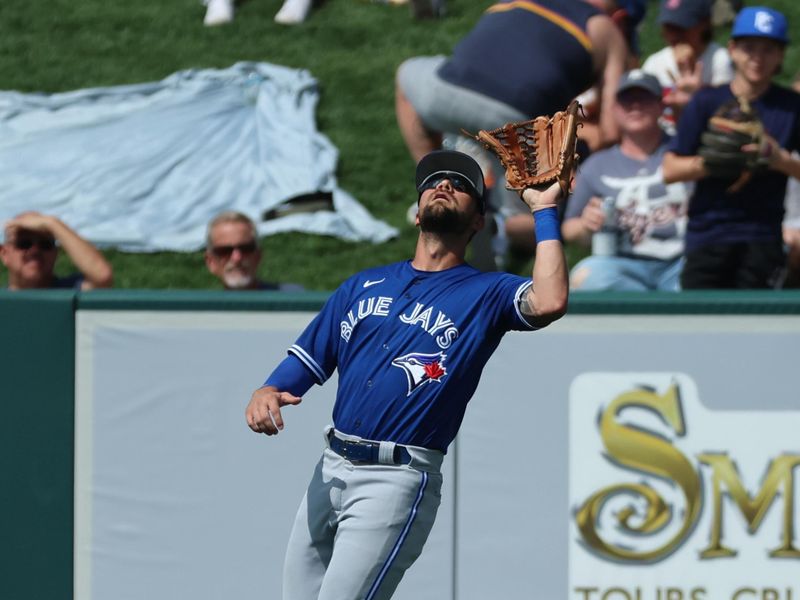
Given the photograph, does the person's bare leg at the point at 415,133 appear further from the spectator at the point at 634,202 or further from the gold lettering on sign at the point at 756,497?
the gold lettering on sign at the point at 756,497

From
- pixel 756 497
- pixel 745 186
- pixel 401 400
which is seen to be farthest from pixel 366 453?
pixel 745 186

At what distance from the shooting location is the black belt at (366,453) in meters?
4.61

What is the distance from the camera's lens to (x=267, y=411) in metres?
4.59

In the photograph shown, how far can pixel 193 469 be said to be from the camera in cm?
644

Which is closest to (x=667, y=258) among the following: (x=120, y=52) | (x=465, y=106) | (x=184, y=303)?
(x=465, y=106)

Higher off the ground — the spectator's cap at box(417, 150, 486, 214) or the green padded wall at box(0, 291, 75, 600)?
the spectator's cap at box(417, 150, 486, 214)

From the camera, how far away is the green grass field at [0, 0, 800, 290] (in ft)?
30.4

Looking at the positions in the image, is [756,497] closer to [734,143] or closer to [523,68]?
[734,143]

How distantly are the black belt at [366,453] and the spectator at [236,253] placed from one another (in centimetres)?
248

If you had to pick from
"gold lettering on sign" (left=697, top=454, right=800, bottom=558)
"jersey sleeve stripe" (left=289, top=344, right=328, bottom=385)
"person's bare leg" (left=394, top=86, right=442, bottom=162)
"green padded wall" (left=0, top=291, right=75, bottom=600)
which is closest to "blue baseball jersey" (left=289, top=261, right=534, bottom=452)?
"jersey sleeve stripe" (left=289, top=344, right=328, bottom=385)

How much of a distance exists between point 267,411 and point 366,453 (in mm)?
333

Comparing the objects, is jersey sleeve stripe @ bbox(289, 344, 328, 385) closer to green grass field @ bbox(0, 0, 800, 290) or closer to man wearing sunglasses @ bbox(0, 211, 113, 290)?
man wearing sunglasses @ bbox(0, 211, 113, 290)

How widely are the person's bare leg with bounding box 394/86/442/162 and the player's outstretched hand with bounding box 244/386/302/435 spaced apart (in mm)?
3769

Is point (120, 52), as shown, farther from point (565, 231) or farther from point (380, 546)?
point (380, 546)
